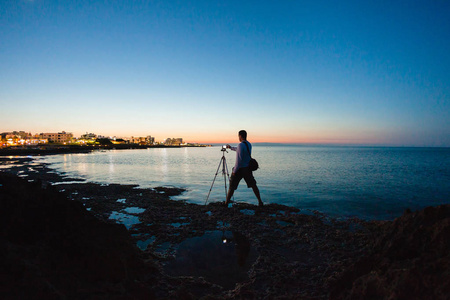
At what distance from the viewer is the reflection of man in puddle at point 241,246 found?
5320mm

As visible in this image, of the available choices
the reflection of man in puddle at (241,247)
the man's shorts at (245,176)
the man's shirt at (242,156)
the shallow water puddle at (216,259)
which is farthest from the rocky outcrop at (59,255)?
the man's shirt at (242,156)

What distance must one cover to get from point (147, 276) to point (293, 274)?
2857mm

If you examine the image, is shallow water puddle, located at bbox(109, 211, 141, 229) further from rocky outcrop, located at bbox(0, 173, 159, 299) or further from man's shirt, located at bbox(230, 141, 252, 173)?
man's shirt, located at bbox(230, 141, 252, 173)

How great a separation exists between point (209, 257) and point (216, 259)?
0.62ft

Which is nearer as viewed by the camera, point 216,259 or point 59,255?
point 59,255

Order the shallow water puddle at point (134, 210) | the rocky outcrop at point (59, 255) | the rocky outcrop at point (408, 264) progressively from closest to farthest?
the rocky outcrop at point (408, 264) < the rocky outcrop at point (59, 255) < the shallow water puddle at point (134, 210)

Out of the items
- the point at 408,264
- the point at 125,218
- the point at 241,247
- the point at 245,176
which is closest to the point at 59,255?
the point at 241,247

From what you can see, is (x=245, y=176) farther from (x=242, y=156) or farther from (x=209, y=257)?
(x=209, y=257)

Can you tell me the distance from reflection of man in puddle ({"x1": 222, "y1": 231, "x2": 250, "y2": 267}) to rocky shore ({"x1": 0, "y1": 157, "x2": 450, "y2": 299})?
0.08ft

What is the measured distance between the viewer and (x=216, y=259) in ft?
17.2

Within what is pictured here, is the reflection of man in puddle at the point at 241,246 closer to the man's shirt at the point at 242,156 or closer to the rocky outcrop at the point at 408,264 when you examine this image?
the rocky outcrop at the point at 408,264

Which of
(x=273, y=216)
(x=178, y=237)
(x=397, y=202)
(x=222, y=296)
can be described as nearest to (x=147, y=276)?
(x=222, y=296)

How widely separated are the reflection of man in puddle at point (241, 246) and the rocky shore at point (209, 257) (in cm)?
2

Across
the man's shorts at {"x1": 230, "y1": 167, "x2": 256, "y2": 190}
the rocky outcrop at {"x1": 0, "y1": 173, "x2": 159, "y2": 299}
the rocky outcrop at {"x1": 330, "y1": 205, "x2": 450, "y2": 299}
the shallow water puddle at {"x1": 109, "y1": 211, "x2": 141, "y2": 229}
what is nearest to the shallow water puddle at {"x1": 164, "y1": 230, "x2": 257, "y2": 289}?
the rocky outcrop at {"x1": 0, "y1": 173, "x2": 159, "y2": 299}
